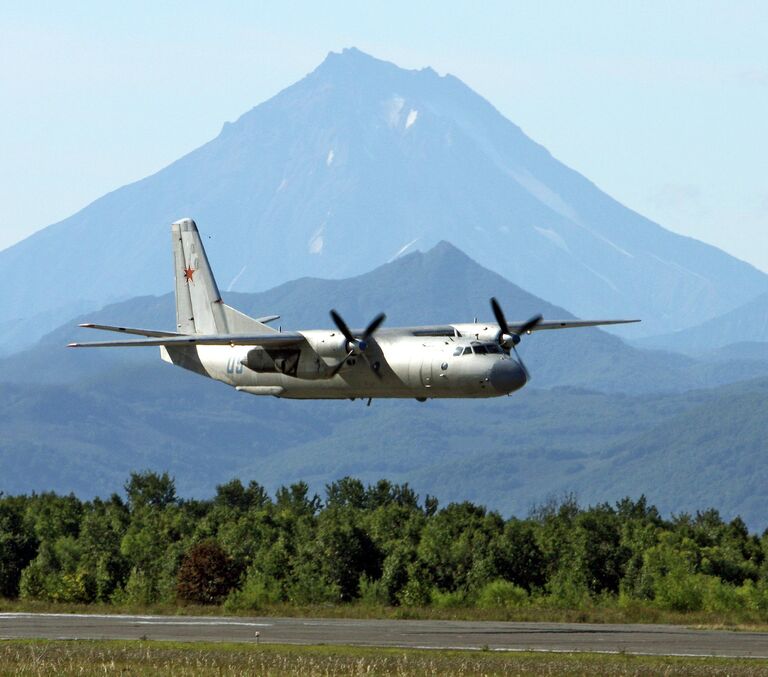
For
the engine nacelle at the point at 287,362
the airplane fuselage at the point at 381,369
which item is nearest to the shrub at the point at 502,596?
the airplane fuselage at the point at 381,369

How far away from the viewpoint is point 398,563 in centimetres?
8469

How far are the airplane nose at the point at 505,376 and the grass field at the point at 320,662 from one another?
11811 mm

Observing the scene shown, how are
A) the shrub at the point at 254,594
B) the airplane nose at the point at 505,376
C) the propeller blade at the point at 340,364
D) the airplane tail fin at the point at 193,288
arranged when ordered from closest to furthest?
the airplane nose at the point at 505,376, the propeller blade at the point at 340,364, the airplane tail fin at the point at 193,288, the shrub at the point at 254,594

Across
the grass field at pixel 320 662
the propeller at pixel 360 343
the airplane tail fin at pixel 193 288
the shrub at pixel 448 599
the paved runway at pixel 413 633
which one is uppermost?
the airplane tail fin at pixel 193 288

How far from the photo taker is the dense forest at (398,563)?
8181 centimetres

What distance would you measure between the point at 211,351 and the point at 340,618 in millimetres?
14356

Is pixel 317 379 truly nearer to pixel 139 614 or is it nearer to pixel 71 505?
pixel 139 614

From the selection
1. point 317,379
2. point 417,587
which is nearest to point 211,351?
point 317,379

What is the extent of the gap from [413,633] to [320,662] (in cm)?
1311

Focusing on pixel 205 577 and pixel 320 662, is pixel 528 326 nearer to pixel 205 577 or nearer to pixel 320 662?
pixel 320 662

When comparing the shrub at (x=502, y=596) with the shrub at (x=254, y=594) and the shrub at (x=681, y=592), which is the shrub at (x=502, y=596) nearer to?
the shrub at (x=681, y=592)

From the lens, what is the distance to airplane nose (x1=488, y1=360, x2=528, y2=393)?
61.8 meters

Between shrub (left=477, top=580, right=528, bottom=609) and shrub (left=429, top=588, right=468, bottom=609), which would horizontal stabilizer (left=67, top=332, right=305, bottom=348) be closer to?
shrub (left=429, top=588, right=468, bottom=609)

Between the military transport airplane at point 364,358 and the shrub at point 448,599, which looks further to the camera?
the shrub at point 448,599
